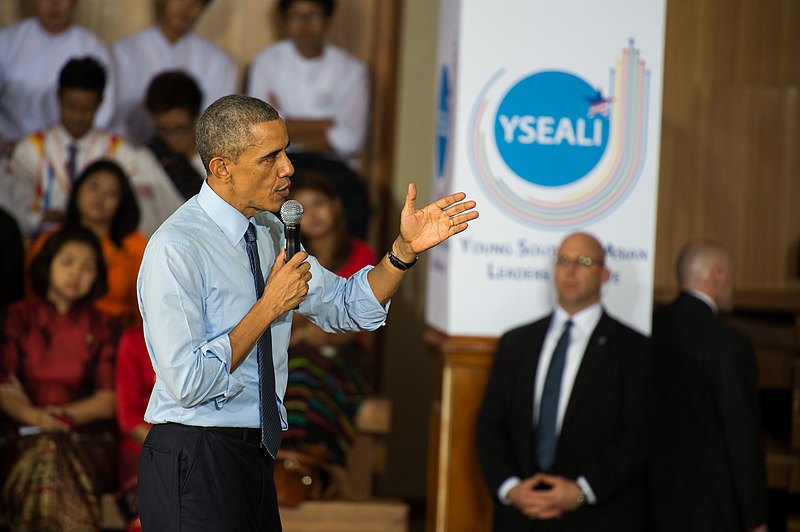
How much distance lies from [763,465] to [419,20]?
11.9 feet

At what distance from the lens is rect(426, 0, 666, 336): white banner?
471cm

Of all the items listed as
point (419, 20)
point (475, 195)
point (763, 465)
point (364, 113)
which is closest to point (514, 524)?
point (763, 465)

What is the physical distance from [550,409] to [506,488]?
1.16 feet

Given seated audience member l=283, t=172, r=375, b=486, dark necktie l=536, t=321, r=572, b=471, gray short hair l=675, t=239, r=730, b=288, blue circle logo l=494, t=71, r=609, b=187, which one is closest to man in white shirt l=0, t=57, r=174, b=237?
seated audience member l=283, t=172, r=375, b=486

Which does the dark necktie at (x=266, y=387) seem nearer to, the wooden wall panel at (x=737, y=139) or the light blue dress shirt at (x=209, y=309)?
the light blue dress shirt at (x=209, y=309)

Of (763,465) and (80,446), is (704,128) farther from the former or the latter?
(80,446)

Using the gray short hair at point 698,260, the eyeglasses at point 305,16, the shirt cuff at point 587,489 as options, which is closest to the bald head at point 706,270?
the gray short hair at point 698,260

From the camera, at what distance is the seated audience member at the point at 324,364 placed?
5270 millimetres

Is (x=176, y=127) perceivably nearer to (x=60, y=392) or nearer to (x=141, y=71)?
(x=141, y=71)

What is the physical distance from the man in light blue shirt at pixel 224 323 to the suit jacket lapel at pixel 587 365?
1808mm

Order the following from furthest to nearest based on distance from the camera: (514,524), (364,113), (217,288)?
(364,113) → (514,524) → (217,288)

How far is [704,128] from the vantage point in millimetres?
6891

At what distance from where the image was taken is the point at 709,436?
447cm

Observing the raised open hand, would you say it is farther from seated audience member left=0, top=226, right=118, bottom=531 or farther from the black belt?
seated audience member left=0, top=226, right=118, bottom=531
